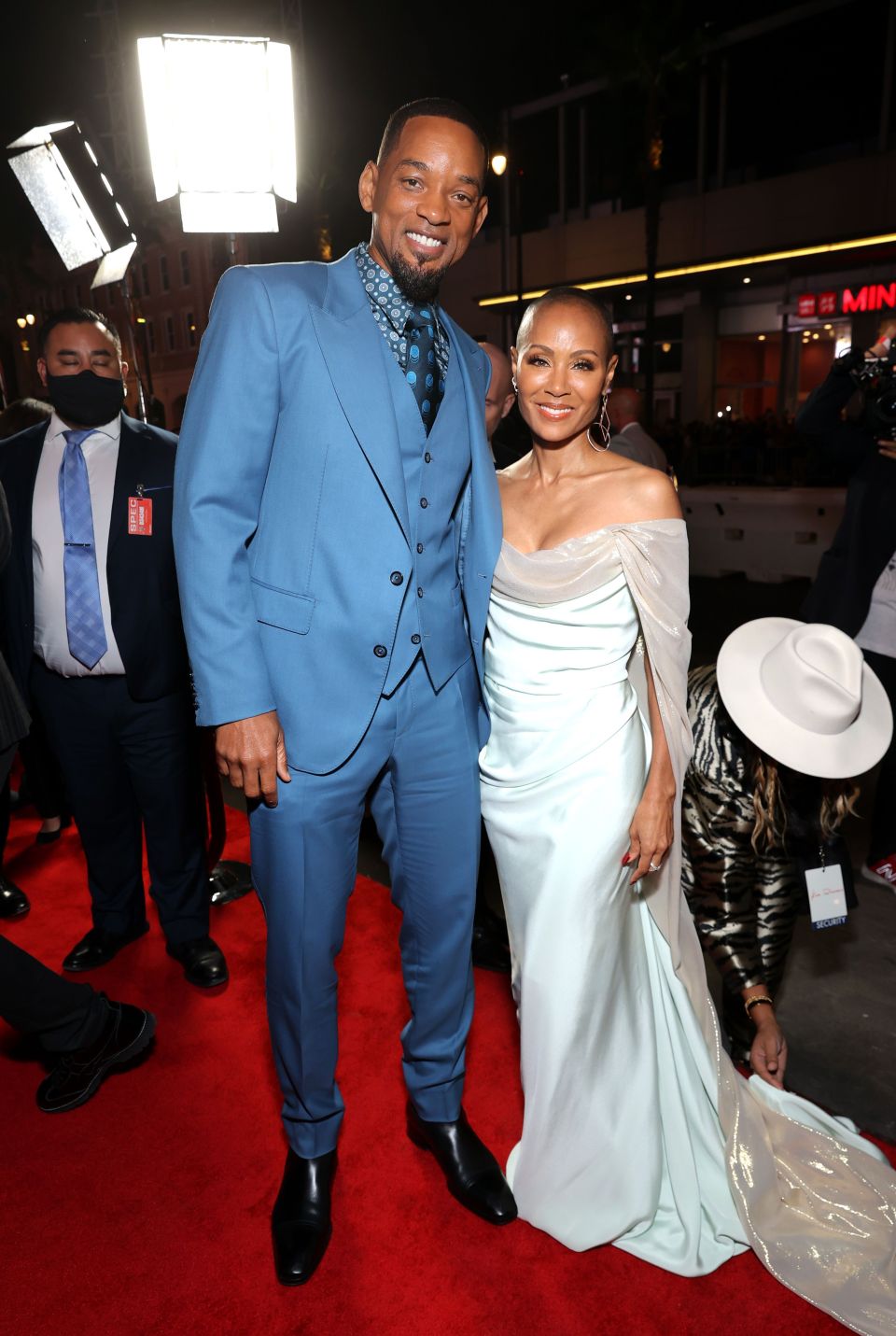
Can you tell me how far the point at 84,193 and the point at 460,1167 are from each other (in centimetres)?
607

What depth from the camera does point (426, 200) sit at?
1574 mm

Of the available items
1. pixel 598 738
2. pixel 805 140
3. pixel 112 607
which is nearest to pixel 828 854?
pixel 598 738

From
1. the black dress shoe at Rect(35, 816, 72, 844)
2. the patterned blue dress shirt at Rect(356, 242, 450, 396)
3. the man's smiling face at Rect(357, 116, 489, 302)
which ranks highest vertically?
the man's smiling face at Rect(357, 116, 489, 302)

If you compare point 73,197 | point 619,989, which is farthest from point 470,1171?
point 73,197

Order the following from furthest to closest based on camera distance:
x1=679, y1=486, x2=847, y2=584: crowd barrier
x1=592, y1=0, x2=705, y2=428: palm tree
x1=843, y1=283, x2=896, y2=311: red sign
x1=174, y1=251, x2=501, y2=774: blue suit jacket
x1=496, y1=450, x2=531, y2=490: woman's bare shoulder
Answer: x1=592, y1=0, x2=705, y2=428: palm tree, x1=843, y1=283, x2=896, y2=311: red sign, x1=679, y1=486, x2=847, y2=584: crowd barrier, x1=496, y1=450, x2=531, y2=490: woman's bare shoulder, x1=174, y1=251, x2=501, y2=774: blue suit jacket

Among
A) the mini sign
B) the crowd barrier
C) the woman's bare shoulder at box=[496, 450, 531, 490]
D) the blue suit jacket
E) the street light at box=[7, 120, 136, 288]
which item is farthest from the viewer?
the crowd barrier

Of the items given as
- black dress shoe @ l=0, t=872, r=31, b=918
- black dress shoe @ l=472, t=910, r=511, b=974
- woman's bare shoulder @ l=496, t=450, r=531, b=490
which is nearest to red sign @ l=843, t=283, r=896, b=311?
black dress shoe @ l=472, t=910, r=511, b=974

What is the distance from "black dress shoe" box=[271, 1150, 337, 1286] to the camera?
1707 millimetres

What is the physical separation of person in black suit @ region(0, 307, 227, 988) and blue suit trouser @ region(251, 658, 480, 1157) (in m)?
1.03

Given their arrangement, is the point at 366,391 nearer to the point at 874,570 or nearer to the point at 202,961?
the point at 202,961

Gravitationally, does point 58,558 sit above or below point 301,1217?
above

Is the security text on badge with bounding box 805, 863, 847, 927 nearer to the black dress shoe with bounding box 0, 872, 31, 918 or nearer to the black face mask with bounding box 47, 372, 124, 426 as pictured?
the black face mask with bounding box 47, 372, 124, 426

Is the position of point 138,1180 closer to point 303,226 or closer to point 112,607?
point 112,607

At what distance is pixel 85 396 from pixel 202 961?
70.5 inches
